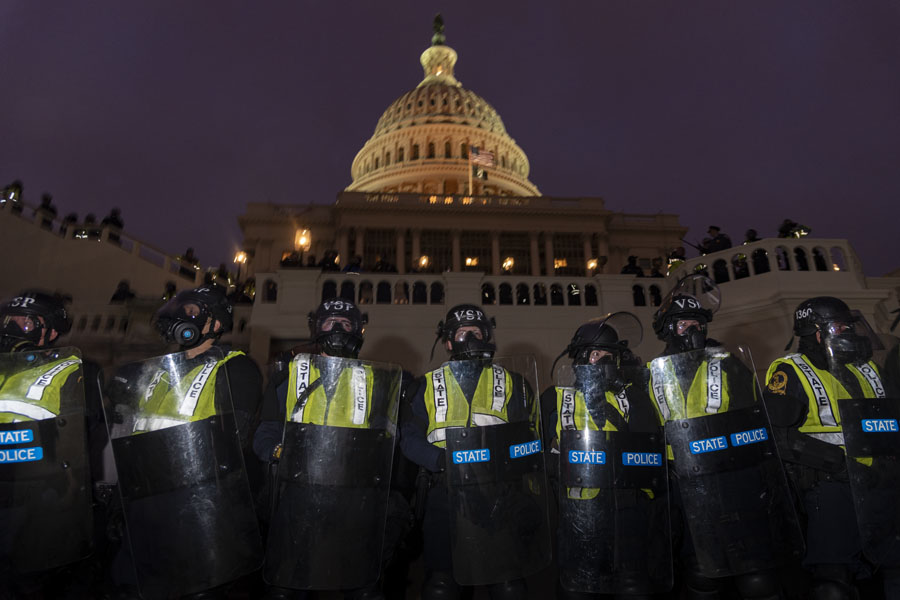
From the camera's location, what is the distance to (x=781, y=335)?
10656mm

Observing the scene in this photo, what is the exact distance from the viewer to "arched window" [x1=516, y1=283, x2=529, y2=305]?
12.7 m

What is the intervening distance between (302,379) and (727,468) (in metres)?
2.51

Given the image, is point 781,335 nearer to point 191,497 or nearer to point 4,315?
point 191,497

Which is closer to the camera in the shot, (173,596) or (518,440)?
(173,596)

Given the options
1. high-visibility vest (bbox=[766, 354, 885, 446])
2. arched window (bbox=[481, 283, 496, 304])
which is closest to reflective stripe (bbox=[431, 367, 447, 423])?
high-visibility vest (bbox=[766, 354, 885, 446])

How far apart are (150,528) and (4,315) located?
7.26 ft

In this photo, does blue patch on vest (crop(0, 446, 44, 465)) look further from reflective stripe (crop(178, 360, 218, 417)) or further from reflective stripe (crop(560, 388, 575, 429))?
reflective stripe (crop(560, 388, 575, 429))

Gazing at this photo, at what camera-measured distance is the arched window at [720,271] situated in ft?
39.0

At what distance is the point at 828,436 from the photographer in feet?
12.0

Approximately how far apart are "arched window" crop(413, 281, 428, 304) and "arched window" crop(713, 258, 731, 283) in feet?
19.8

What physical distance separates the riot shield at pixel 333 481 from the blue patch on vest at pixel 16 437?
1.43 meters

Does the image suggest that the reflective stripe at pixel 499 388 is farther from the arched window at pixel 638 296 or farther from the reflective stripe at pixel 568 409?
the arched window at pixel 638 296

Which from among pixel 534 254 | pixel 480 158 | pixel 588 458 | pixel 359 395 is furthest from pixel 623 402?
pixel 480 158

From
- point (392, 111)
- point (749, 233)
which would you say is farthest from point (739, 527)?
point (392, 111)
